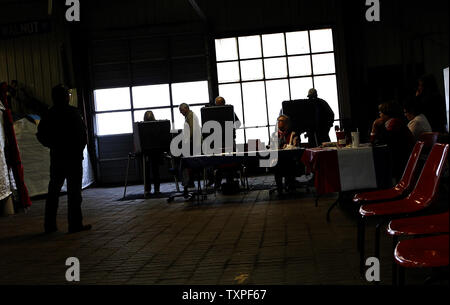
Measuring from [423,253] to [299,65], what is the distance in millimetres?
12226

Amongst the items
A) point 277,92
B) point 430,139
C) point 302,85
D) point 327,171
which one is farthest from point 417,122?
point 277,92

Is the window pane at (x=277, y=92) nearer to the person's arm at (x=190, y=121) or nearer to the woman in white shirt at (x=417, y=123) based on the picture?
the person's arm at (x=190, y=121)

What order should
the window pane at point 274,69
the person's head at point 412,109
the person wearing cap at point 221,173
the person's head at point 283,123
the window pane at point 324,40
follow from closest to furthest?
1. the person's head at point 412,109
2. the person's head at point 283,123
3. the person wearing cap at point 221,173
4. the window pane at point 324,40
5. the window pane at point 274,69

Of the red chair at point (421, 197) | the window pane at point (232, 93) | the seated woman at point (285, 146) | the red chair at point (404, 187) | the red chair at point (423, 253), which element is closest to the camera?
the red chair at point (423, 253)

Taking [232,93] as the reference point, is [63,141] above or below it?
below

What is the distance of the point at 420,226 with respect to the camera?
3174 mm

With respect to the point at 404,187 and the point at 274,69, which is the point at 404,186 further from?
the point at 274,69

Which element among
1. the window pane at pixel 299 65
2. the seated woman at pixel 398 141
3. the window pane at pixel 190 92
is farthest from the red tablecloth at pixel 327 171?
the window pane at pixel 190 92

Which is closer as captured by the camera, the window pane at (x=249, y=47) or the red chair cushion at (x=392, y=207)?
the red chair cushion at (x=392, y=207)

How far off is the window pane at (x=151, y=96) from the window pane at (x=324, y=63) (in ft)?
11.1

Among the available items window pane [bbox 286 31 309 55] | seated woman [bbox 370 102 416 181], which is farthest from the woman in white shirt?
window pane [bbox 286 31 309 55]

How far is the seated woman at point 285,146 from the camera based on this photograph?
31.4 feet

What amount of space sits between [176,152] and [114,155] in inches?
205

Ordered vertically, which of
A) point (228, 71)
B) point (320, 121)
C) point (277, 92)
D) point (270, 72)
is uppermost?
point (228, 71)
